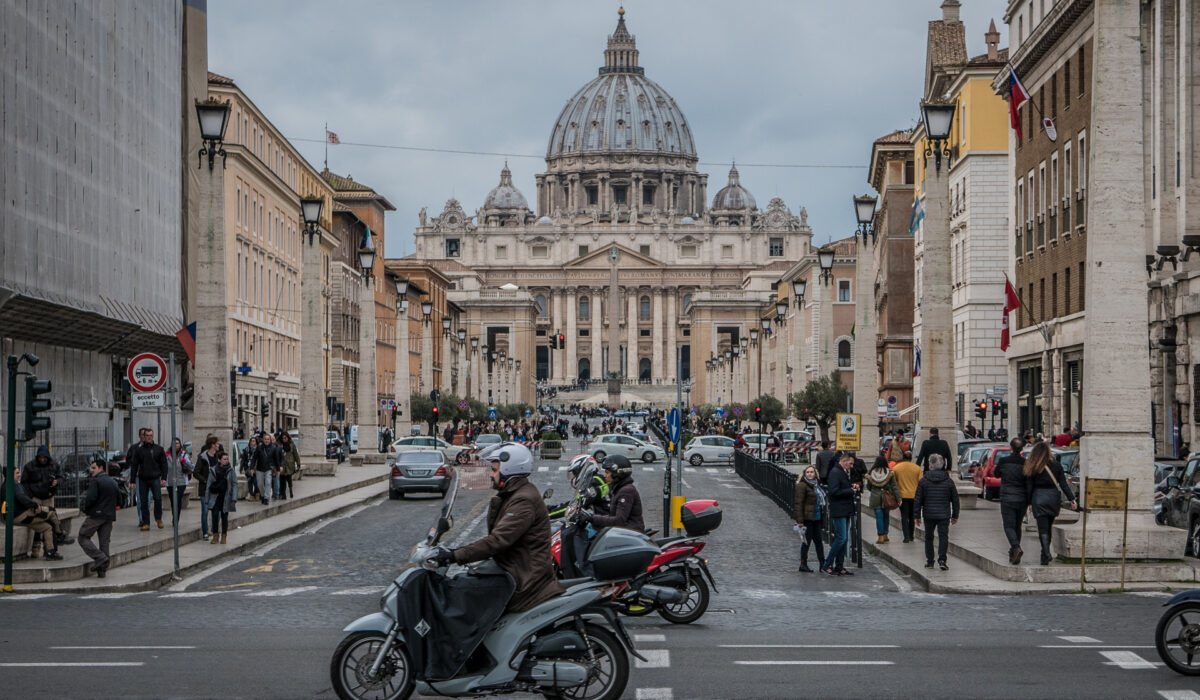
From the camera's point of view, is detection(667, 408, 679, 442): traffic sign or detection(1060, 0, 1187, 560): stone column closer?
detection(1060, 0, 1187, 560): stone column

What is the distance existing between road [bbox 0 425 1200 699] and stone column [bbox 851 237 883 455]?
12.8 meters

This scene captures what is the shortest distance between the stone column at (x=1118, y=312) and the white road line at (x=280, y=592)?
8.30 m

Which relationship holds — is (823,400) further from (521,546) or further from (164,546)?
Result: (521,546)

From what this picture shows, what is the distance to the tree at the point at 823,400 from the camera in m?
54.2

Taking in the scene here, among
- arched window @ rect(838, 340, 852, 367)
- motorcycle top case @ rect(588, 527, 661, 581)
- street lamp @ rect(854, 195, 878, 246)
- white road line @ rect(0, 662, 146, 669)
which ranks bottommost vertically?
white road line @ rect(0, 662, 146, 669)

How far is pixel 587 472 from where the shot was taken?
1633 centimetres

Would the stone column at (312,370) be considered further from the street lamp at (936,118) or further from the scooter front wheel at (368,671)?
the scooter front wheel at (368,671)

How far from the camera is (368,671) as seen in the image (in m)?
10.0

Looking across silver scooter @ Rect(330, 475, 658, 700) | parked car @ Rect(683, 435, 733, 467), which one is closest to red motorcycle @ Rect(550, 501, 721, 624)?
silver scooter @ Rect(330, 475, 658, 700)

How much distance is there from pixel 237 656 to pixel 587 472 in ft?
14.9

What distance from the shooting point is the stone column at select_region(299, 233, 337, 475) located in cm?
4066

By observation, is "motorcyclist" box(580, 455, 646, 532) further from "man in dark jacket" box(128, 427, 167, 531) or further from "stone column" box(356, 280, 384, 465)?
"stone column" box(356, 280, 384, 465)

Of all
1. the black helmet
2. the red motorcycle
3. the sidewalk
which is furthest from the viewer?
the sidewalk

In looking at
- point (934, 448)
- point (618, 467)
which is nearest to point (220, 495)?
point (618, 467)
